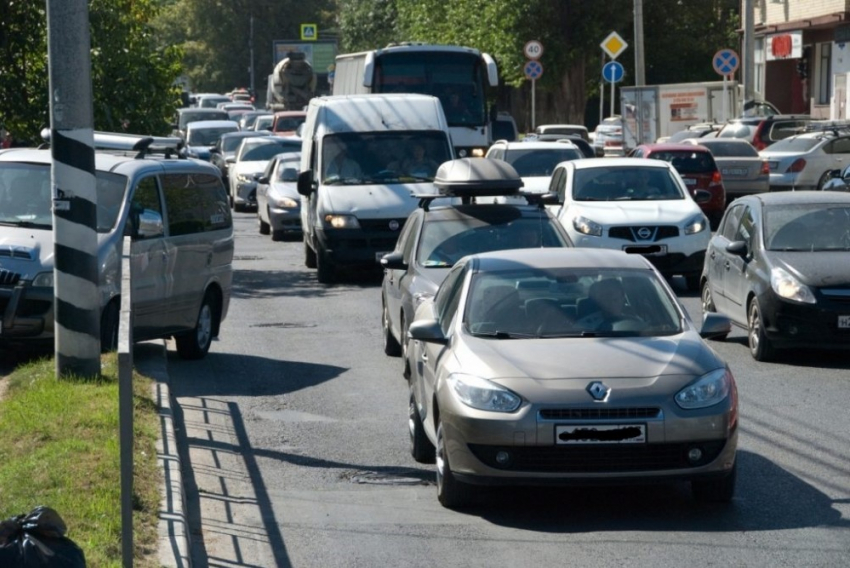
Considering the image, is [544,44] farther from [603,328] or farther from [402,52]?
[603,328]

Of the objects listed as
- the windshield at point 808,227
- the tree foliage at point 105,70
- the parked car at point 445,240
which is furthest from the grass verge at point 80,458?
the tree foliage at point 105,70

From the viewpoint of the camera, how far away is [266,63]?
10788cm

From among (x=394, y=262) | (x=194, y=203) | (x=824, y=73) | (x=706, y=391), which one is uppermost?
(x=824, y=73)

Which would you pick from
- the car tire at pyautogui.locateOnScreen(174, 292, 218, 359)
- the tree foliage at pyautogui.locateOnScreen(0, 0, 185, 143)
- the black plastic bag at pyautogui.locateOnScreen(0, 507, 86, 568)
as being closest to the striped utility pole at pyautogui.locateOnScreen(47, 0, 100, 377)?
the car tire at pyautogui.locateOnScreen(174, 292, 218, 359)

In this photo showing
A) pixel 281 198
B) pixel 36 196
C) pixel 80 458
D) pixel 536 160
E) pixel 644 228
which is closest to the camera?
pixel 80 458

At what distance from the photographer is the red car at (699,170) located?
26203mm

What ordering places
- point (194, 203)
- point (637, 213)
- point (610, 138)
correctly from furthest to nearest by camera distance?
point (610, 138), point (637, 213), point (194, 203)

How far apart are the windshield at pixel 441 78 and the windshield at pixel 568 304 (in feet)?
68.7

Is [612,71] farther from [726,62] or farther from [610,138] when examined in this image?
[610,138]

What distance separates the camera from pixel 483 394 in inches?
322

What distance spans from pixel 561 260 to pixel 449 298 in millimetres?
769

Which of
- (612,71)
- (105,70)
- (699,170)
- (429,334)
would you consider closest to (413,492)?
(429,334)

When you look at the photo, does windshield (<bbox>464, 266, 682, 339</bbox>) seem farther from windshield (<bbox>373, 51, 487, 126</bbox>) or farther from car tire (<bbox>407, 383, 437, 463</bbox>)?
windshield (<bbox>373, 51, 487, 126</bbox>)

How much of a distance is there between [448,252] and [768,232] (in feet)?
10.6
